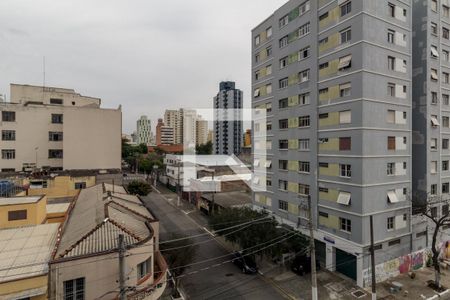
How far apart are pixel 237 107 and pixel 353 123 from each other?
8285cm

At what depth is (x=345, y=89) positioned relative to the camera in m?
23.8

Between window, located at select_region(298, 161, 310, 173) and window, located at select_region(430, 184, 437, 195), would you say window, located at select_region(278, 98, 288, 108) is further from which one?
window, located at select_region(430, 184, 437, 195)

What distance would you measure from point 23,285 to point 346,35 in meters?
28.8

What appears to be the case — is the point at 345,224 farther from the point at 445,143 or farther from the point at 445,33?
the point at 445,33

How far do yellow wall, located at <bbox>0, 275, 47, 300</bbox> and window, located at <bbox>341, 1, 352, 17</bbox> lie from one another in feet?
95.7

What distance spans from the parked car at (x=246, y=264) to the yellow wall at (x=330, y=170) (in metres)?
10.8

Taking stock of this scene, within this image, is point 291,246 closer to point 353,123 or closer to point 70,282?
point 353,123

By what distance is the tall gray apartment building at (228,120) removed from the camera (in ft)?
340

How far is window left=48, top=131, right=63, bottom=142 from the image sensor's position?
1695 inches

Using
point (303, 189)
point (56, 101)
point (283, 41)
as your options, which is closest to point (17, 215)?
point (303, 189)

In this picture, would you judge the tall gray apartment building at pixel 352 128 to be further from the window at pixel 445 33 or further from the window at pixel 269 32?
the window at pixel 445 33

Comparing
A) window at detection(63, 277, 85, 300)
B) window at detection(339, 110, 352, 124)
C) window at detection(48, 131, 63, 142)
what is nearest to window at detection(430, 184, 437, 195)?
window at detection(339, 110, 352, 124)

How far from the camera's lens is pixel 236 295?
810 inches

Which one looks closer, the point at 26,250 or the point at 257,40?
the point at 26,250
